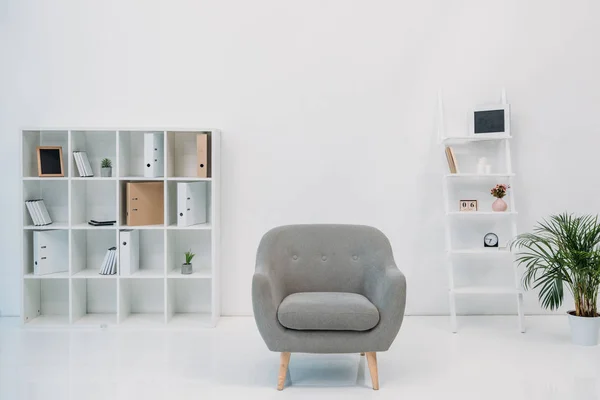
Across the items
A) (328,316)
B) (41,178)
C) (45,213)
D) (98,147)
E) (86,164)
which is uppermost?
(98,147)

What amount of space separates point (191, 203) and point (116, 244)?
30.6 inches

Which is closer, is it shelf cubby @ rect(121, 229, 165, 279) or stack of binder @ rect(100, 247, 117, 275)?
stack of binder @ rect(100, 247, 117, 275)

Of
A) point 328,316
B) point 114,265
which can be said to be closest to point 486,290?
point 328,316

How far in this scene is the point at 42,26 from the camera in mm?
5078

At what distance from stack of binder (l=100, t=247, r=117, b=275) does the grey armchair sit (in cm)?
159

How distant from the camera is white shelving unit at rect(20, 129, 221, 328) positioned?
4.80 meters

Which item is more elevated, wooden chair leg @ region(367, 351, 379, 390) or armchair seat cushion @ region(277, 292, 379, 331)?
armchair seat cushion @ region(277, 292, 379, 331)

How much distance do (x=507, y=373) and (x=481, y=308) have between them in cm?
155

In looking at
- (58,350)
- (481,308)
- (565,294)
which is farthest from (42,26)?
Answer: (565,294)

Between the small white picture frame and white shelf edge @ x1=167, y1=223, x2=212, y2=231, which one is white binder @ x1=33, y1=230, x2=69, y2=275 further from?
the small white picture frame

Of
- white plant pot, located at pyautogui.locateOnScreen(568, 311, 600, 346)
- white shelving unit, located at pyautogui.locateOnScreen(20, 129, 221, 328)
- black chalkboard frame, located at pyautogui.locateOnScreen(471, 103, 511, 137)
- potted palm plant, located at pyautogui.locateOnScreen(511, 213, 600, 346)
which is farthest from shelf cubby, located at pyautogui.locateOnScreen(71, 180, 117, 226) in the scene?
white plant pot, located at pyautogui.locateOnScreen(568, 311, 600, 346)

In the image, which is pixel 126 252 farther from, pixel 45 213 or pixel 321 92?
pixel 321 92

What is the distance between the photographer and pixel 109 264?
484cm

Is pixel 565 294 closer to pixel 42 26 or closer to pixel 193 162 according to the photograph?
pixel 193 162
